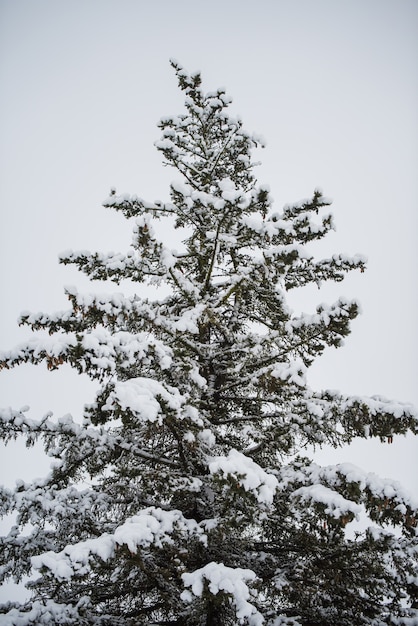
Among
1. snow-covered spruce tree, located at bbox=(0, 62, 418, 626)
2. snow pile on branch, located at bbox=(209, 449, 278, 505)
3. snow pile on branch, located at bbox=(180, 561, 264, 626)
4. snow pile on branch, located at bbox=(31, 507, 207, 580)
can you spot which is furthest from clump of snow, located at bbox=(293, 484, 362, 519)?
snow pile on branch, located at bbox=(31, 507, 207, 580)

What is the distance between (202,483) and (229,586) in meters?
1.96

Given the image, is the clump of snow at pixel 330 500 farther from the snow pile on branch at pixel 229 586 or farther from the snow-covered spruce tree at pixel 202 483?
the snow pile on branch at pixel 229 586

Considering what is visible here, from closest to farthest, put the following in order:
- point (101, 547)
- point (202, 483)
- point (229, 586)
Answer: point (229, 586) → point (101, 547) → point (202, 483)

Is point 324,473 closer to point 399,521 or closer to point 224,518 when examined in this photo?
point 399,521

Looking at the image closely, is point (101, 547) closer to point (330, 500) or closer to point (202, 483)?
point (202, 483)

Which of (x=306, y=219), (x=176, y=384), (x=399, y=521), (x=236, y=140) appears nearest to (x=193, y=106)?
(x=236, y=140)

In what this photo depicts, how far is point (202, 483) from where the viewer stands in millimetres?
5480

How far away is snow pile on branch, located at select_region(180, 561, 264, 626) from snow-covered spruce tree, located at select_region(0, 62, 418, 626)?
0.05ft

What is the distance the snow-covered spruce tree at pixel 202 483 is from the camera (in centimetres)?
404

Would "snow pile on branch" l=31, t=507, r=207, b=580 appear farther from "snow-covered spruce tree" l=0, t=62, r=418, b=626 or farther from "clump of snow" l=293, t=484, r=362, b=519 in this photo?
"clump of snow" l=293, t=484, r=362, b=519

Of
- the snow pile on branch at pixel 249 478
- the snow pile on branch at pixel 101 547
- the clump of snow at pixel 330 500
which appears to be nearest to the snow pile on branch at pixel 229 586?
the snow pile on branch at pixel 101 547

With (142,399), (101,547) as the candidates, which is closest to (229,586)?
(101,547)

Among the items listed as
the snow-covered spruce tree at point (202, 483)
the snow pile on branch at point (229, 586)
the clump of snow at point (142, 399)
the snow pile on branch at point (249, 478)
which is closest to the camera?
the snow pile on branch at point (229, 586)

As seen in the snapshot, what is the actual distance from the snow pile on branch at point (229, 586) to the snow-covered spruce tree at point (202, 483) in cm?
2
